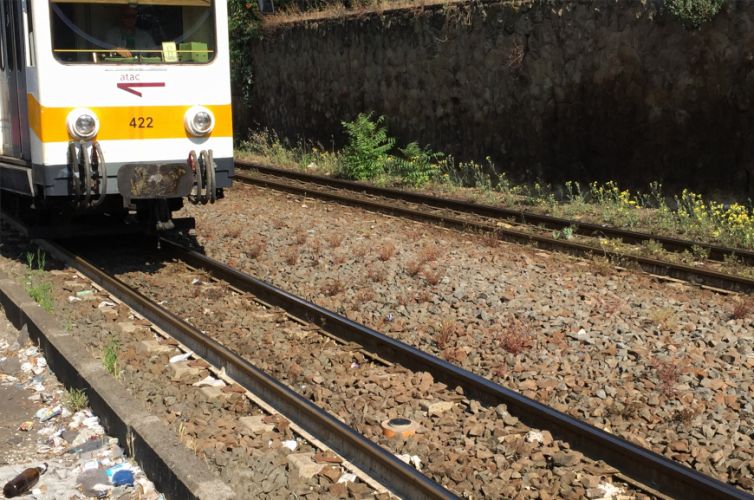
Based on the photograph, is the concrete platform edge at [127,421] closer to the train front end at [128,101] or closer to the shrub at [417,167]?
the train front end at [128,101]

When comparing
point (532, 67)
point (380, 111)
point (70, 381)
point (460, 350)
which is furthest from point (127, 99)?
point (380, 111)

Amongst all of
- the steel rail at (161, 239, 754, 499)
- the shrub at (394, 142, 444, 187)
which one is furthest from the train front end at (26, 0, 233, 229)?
the shrub at (394, 142, 444, 187)

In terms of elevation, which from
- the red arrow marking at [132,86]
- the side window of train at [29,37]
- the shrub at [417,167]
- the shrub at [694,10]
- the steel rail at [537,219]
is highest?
the shrub at [694,10]

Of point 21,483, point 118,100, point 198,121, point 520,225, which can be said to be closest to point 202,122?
point 198,121

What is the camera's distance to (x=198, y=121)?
9.48 metres

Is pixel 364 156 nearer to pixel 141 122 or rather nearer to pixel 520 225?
pixel 520 225

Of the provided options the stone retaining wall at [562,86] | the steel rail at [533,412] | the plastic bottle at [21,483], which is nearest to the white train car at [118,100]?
the steel rail at [533,412]

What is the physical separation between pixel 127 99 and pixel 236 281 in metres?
2.20

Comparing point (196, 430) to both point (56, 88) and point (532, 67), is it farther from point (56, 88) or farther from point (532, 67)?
point (532, 67)

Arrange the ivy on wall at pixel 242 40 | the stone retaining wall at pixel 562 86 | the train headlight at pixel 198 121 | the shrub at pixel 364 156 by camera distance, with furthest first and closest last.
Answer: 1. the ivy on wall at pixel 242 40
2. the shrub at pixel 364 156
3. the stone retaining wall at pixel 562 86
4. the train headlight at pixel 198 121

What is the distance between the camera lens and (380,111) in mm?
20594

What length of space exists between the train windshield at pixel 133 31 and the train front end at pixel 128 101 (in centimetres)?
1

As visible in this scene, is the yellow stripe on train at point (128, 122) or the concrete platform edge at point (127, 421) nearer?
the concrete platform edge at point (127, 421)

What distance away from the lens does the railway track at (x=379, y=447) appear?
4.39 metres
